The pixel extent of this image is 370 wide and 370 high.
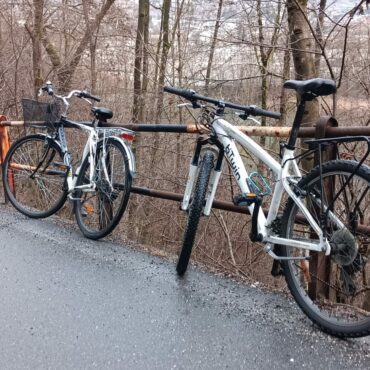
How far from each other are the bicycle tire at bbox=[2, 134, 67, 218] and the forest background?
1.97 ft

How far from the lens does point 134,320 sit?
2.97m

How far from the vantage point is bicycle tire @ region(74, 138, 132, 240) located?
4.14 m

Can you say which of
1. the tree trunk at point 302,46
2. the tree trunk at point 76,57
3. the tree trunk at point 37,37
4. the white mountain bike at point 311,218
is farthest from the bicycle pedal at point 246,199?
the tree trunk at point 76,57

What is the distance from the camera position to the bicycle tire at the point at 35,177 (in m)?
5.06

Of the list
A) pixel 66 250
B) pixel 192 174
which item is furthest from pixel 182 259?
pixel 66 250

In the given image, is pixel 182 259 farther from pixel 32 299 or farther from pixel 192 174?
pixel 32 299

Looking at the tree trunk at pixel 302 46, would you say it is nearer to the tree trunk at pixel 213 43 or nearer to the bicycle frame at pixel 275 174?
the tree trunk at pixel 213 43

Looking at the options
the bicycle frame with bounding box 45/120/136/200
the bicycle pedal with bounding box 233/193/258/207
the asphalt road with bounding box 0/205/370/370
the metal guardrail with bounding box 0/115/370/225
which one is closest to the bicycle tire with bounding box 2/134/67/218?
the bicycle frame with bounding box 45/120/136/200

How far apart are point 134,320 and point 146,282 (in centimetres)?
55

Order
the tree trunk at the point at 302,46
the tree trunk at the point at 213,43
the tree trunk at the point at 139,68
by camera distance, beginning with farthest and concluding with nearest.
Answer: the tree trunk at the point at 139,68, the tree trunk at the point at 213,43, the tree trunk at the point at 302,46

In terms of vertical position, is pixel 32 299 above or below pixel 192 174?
below

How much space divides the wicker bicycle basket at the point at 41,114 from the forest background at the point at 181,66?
0.75 meters

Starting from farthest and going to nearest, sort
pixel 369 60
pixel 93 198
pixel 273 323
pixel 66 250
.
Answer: pixel 369 60 < pixel 93 198 < pixel 66 250 < pixel 273 323

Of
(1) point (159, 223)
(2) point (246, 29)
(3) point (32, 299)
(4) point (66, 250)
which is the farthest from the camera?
(1) point (159, 223)
